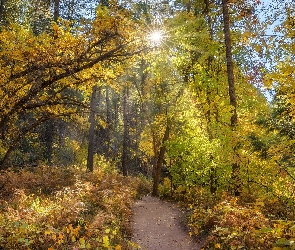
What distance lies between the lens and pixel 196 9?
16.5 metres

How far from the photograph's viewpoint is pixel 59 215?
8.27m

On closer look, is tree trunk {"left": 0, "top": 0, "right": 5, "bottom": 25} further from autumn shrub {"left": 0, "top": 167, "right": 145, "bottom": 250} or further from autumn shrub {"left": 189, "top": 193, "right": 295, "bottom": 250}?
autumn shrub {"left": 189, "top": 193, "right": 295, "bottom": 250}

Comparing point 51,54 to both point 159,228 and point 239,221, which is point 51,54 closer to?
point 239,221

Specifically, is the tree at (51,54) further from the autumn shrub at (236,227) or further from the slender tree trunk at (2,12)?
the slender tree trunk at (2,12)

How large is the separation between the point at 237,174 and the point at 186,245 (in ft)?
11.6

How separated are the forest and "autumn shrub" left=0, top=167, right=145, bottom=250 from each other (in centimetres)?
5

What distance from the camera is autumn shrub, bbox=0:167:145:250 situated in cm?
647

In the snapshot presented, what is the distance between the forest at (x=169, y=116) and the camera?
7621 millimetres

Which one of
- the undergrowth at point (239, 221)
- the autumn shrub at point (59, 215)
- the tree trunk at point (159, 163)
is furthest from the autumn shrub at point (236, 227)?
the tree trunk at point (159, 163)

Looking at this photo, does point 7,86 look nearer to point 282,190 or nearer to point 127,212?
point 127,212

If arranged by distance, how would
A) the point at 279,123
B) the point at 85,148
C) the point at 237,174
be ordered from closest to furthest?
the point at 279,123 < the point at 237,174 < the point at 85,148

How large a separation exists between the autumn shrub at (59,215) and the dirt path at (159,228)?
1.84ft

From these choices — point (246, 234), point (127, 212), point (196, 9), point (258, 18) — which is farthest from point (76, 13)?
point (246, 234)

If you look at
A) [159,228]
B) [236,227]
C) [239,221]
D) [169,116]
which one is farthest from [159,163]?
[236,227]
